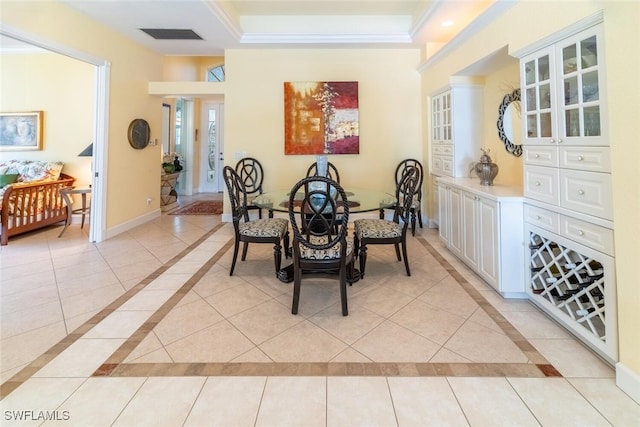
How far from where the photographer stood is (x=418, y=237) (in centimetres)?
434

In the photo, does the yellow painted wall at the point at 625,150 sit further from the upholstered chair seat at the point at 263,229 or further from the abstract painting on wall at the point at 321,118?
the abstract painting on wall at the point at 321,118

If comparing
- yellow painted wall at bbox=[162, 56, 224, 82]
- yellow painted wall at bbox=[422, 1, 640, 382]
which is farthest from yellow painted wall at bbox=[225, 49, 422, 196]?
yellow painted wall at bbox=[422, 1, 640, 382]

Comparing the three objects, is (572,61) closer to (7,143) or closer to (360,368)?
(360,368)

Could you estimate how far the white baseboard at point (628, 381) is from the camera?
1.41 meters

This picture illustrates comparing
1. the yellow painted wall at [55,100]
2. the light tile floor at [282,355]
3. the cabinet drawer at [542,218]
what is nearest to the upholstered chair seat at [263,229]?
the light tile floor at [282,355]

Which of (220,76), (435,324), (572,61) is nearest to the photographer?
(572,61)

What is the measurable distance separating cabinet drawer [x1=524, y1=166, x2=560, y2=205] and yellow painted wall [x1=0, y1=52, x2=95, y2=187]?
6169 mm

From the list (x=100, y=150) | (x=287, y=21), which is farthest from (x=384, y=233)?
(x=100, y=150)

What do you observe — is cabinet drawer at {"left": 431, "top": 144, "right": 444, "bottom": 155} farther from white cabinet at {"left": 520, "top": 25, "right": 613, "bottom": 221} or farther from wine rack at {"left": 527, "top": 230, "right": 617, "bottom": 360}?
wine rack at {"left": 527, "top": 230, "right": 617, "bottom": 360}

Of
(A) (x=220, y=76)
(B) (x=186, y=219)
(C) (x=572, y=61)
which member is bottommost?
(B) (x=186, y=219)

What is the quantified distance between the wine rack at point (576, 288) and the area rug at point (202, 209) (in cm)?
525

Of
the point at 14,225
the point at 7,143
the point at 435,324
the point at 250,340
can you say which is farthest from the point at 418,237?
the point at 7,143

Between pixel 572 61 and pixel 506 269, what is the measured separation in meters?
1.46

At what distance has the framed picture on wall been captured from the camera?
5172 millimetres
